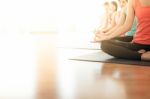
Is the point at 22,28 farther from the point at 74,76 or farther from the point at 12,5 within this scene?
the point at 74,76

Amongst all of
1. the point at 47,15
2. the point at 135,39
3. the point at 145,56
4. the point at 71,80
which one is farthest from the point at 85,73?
the point at 47,15

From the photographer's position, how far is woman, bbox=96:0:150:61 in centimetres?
232

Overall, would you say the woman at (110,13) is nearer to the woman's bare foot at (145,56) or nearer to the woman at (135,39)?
the woman at (135,39)

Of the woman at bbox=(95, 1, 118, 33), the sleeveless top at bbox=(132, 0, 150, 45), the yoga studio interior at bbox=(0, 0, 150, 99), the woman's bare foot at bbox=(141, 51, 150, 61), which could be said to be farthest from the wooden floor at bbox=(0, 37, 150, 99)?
the woman at bbox=(95, 1, 118, 33)

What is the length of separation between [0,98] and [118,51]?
1.30m

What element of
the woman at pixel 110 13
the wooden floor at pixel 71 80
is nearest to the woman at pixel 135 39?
the wooden floor at pixel 71 80

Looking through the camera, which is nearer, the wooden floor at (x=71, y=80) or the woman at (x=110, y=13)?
the wooden floor at (x=71, y=80)

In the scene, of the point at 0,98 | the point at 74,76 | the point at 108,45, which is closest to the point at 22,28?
the point at 108,45

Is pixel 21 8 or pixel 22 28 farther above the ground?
pixel 21 8

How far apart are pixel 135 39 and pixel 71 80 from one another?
96 cm

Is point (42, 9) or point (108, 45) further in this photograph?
point (42, 9)

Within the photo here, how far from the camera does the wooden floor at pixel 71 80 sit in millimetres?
1308

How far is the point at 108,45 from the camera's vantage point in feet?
7.97

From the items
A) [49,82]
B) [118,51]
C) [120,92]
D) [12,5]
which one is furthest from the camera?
[12,5]
